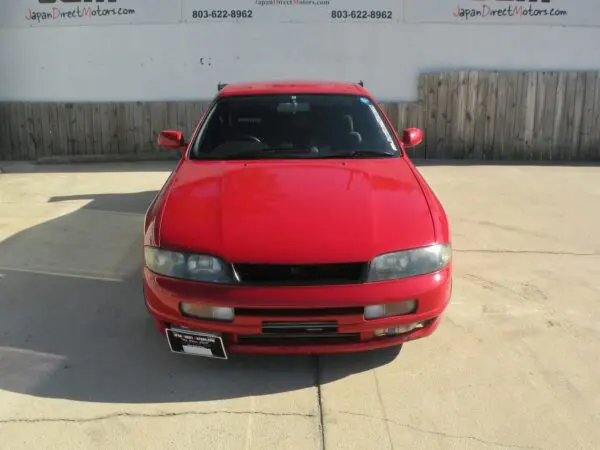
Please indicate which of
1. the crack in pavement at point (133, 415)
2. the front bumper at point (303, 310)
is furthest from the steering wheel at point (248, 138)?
the crack in pavement at point (133, 415)

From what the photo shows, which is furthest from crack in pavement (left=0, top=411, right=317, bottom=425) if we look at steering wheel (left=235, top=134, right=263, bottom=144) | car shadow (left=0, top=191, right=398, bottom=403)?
steering wheel (left=235, top=134, right=263, bottom=144)

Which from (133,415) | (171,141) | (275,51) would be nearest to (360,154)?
(171,141)

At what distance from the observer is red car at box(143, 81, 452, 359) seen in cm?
285

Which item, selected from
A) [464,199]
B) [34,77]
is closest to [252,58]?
[34,77]

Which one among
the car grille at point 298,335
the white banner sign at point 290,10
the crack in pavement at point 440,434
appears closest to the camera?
the crack in pavement at point 440,434

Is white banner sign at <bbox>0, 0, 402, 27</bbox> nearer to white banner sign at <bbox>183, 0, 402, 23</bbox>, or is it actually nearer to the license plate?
white banner sign at <bbox>183, 0, 402, 23</bbox>

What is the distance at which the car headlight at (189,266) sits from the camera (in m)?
2.89

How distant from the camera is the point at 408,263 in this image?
9.68 feet

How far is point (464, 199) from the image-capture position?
22.8 feet

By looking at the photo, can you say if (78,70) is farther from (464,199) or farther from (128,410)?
(128,410)

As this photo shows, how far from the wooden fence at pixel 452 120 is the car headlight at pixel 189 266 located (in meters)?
6.60

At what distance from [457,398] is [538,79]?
7.54 metres

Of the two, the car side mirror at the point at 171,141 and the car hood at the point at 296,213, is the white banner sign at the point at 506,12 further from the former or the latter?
the car hood at the point at 296,213

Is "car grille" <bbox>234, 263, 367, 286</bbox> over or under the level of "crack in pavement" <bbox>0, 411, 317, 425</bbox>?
over
